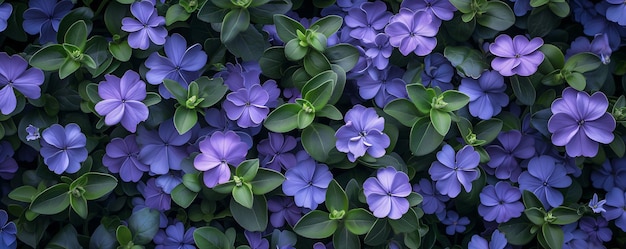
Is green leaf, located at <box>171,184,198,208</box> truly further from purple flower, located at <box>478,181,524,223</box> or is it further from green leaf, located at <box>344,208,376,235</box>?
purple flower, located at <box>478,181,524,223</box>

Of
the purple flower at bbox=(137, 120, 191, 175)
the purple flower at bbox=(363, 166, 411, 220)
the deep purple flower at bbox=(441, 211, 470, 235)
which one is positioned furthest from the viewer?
the deep purple flower at bbox=(441, 211, 470, 235)

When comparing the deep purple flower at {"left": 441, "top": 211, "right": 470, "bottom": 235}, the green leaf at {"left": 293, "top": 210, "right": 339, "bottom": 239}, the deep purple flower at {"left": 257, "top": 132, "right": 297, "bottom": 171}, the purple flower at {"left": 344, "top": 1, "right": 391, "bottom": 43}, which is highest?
the purple flower at {"left": 344, "top": 1, "right": 391, "bottom": 43}

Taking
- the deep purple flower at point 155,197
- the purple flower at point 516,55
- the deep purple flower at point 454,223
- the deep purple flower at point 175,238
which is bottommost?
the deep purple flower at point 454,223

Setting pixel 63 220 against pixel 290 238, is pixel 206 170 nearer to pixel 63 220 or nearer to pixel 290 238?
pixel 290 238

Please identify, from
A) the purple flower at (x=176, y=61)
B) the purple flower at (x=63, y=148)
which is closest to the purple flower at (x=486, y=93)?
the purple flower at (x=176, y=61)

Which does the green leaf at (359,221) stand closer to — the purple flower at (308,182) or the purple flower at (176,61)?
the purple flower at (308,182)

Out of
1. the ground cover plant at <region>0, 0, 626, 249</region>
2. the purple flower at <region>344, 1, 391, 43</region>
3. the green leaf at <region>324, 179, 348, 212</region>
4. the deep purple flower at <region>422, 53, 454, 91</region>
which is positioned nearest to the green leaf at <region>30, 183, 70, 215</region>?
the ground cover plant at <region>0, 0, 626, 249</region>

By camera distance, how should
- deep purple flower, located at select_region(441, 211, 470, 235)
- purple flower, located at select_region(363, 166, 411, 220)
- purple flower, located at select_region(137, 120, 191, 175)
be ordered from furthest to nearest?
1. deep purple flower, located at select_region(441, 211, 470, 235)
2. purple flower, located at select_region(137, 120, 191, 175)
3. purple flower, located at select_region(363, 166, 411, 220)
